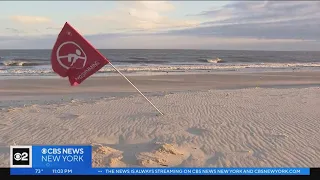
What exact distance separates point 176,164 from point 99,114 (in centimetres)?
489

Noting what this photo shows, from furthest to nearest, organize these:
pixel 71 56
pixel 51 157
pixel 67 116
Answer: pixel 67 116, pixel 71 56, pixel 51 157

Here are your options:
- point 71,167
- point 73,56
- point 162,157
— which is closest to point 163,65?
point 73,56

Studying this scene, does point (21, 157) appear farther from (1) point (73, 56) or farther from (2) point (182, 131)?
(2) point (182, 131)

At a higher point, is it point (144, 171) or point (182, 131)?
point (144, 171)

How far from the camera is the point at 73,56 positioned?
720 cm

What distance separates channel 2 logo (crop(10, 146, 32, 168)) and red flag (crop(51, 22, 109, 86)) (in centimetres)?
281

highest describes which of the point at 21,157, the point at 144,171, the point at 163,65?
the point at 163,65

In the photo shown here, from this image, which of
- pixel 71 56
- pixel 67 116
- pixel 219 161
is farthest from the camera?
pixel 67 116

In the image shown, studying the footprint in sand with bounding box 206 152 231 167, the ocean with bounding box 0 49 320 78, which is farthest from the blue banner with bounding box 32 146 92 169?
the ocean with bounding box 0 49 320 78

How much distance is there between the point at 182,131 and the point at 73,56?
316 cm

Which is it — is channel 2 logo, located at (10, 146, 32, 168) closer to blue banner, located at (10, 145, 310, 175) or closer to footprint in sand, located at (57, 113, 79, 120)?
blue banner, located at (10, 145, 310, 175)

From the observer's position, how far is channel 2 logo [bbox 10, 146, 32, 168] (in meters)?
4.25
